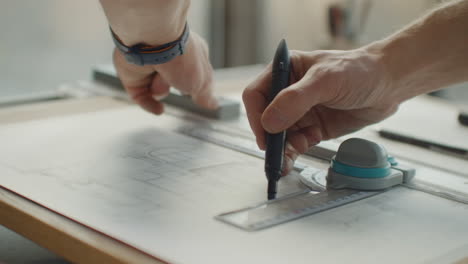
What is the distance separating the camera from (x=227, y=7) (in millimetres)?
2607

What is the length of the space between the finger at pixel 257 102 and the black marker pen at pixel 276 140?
1.7 inches

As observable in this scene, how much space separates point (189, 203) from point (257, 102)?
7.1 inches

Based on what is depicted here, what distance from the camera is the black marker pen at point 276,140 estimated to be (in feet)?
2.47

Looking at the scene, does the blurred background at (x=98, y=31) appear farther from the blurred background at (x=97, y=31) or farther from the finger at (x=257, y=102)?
the finger at (x=257, y=102)

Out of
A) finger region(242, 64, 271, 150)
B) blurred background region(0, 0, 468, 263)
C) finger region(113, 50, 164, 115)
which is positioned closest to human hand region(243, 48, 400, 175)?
finger region(242, 64, 271, 150)

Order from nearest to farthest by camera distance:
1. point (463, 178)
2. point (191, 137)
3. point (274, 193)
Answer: point (274, 193)
point (463, 178)
point (191, 137)

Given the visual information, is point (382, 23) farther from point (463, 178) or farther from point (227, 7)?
point (463, 178)

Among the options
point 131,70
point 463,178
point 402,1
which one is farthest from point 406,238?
point 402,1

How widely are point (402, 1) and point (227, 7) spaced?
0.79 metres

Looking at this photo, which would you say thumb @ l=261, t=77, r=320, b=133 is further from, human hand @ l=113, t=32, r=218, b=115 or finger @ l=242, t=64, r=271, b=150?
human hand @ l=113, t=32, r=218, b=115

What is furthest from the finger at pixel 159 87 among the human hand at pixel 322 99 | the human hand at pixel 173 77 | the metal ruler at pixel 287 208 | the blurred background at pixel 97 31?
the blurred background at pixel 97 31

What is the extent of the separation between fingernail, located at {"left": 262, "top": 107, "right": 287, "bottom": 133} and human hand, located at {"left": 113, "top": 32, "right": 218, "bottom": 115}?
1.07 feet

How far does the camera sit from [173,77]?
1069 millimetres

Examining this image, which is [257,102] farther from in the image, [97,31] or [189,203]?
[97,31]
